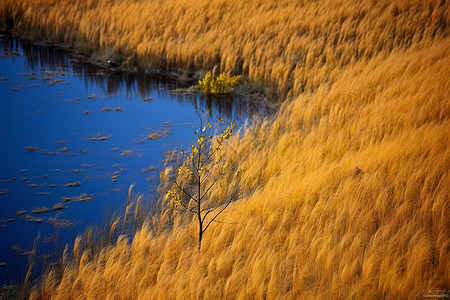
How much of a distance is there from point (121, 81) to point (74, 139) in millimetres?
2830

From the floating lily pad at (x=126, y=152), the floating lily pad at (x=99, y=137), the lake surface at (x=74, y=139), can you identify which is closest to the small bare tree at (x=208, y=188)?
the lake surface at (x=74, y=139)

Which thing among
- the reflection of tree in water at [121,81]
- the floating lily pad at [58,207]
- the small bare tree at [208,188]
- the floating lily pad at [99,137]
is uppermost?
the reflection of tree in water at [121,81]

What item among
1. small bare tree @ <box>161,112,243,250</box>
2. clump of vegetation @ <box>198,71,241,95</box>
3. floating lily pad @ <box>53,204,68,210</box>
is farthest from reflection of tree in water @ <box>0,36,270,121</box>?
floating lily pad @ <box>53,204,68,210</box>

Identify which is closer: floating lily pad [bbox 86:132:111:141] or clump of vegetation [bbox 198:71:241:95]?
floating lily pad [bbox 86:132:111:141]

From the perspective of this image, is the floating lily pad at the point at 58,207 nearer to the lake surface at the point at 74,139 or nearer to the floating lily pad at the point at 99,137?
the lake surface at the point at 74,139

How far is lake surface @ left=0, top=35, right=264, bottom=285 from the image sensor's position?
15.1 ft

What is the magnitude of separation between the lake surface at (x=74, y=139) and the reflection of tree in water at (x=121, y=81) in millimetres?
20

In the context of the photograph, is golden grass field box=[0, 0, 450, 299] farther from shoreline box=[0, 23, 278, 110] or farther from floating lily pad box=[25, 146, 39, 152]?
floating lily pad box=[25, 146, 39, 152]

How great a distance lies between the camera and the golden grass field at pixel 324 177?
329 centimetres

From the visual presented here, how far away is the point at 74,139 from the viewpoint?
21.4ft

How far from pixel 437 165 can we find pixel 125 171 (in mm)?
3658

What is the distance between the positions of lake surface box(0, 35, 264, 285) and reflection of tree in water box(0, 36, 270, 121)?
0.02 meters

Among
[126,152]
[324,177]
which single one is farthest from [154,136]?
[324,177]

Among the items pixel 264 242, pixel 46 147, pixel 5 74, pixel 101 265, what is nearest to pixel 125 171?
pixel 46 147
